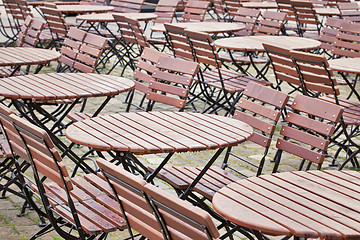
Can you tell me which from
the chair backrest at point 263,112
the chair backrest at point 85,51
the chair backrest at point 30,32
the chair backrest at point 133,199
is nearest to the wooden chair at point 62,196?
the chair backrest at point 133,199

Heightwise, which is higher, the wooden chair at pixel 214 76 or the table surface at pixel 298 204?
the table surface at pixel 298 204

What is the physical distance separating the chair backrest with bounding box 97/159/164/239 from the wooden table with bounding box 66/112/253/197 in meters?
0.69

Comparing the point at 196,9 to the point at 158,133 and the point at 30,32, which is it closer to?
the point at 30,32

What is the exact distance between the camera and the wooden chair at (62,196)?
3.08 m

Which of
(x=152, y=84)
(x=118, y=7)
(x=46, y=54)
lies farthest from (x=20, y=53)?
(x=118, y=7)

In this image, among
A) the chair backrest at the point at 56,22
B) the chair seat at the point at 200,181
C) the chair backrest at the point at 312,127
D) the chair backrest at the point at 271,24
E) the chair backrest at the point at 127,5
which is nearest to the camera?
the chair seat at the point at 200,181

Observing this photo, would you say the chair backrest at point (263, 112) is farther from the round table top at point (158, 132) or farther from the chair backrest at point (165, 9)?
the chair backrest at point (165, 9)

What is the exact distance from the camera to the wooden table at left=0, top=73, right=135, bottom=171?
4512mm

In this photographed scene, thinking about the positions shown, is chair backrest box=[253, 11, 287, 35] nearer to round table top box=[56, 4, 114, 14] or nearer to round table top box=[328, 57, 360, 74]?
round table top box=[328, 57, 360, 74]

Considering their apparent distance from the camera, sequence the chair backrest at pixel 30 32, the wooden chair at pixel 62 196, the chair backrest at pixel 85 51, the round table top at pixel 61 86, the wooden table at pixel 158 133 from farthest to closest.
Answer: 1. the chair backrest at pixel 30 32
2. the chair backrest at pixel 85 51
3. the round table top at pixel 61 86
4. the wooden table at pixel 158 133
5. the wooden chair at pixel 62 196

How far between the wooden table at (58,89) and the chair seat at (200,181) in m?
0.89

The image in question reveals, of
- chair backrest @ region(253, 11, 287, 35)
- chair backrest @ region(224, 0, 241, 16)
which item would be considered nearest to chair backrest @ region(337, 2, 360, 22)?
chair backrest @ region(253, 11, 287, 35)

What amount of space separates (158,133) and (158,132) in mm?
22

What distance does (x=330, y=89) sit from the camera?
18.2 feet
